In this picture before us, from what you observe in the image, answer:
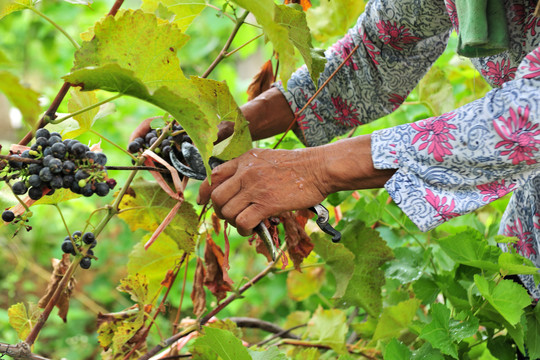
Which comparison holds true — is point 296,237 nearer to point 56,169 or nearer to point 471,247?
point 471,247

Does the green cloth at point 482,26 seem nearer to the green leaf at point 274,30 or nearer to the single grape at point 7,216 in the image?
the green leaf at point 274,30

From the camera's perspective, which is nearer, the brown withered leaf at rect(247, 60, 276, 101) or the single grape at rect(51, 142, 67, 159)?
the single grape at rect(51, 142, 67, 159)

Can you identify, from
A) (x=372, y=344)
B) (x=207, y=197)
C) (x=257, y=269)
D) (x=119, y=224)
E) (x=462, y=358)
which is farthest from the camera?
(x=119, y=224)

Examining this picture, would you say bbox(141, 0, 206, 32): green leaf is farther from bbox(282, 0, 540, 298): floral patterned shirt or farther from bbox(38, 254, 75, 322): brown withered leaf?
bbox(38, 254, 75, 322): brown withered leaf

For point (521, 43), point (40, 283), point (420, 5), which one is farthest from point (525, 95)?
point (40, 283)

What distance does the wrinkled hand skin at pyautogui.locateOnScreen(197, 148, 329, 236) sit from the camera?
921 mm

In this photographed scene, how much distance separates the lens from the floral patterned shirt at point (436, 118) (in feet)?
2.85

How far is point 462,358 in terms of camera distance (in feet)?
3.56

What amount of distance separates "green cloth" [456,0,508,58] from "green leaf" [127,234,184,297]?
0.68 metres

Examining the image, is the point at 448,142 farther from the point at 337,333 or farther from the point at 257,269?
the point at 257,269

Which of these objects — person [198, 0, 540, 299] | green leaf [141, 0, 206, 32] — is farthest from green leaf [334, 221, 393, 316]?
green leaf [141, 0, 206, 32]

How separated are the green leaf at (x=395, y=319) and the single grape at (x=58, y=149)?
74 centimetres

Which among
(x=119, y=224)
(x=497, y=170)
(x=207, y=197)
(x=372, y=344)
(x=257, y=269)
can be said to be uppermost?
(x=207, y=197)

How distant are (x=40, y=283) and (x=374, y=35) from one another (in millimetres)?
3110
